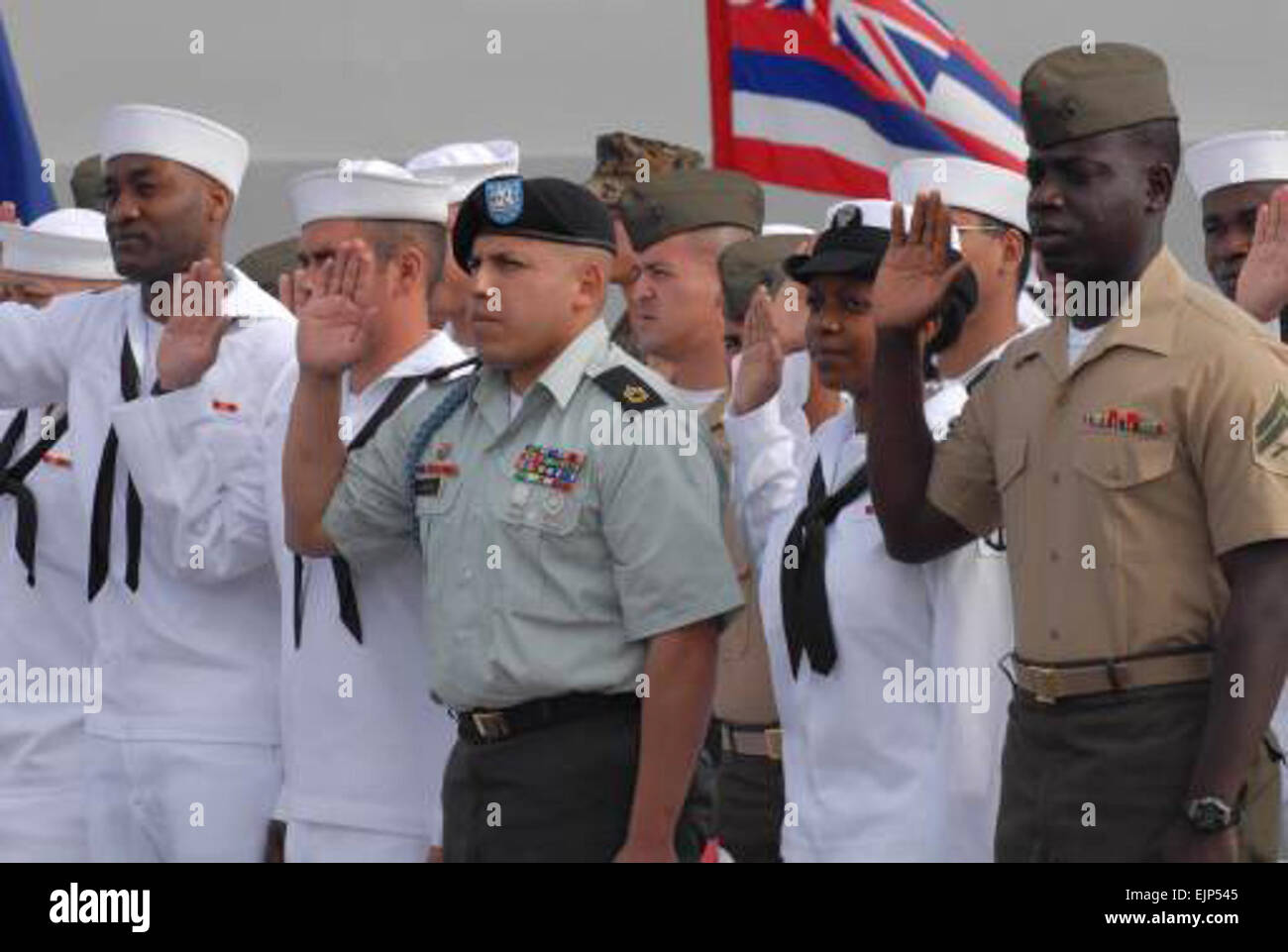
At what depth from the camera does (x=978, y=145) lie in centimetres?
841

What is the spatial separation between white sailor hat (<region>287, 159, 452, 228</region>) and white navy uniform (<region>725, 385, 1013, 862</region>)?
97 centimetres

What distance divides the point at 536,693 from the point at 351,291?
889 mm

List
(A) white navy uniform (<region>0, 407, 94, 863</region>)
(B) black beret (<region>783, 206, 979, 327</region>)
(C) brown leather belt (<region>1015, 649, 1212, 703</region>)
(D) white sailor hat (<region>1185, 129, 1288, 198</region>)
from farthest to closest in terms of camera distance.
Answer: (D) white sailor hat (<region>1185, 129, 1288, 198</region>)
(A) white navy uniform (<region>0, 407, 94, 863</region>)
(B) black beret (<region>783, 206, 979, 327</region>)
(C) brown leather belt (<region>1015, 649, 1212, 703</region>)

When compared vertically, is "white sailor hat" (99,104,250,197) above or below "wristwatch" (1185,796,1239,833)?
above

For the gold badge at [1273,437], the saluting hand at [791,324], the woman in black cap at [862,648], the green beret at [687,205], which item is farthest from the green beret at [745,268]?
the gold badge at [1273,437]

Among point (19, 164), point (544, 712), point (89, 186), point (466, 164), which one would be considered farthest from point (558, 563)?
point (19, 164)

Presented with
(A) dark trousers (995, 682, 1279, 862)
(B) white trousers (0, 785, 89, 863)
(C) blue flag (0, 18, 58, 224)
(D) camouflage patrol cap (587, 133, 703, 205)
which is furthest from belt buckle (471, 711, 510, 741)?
(C) blue flag (0, 18, 58, 224)

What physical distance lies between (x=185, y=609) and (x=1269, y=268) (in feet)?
6.73

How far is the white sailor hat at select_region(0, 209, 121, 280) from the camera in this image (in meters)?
7.84

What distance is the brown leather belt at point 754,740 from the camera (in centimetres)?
692

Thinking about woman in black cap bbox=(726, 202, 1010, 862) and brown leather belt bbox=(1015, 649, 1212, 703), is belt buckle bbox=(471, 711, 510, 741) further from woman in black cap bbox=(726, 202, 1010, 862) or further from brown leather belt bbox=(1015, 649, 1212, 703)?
brown leather belt bbox=(1015, 649, 1212, 703)

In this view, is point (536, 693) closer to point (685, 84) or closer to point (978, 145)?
point (978, 145)

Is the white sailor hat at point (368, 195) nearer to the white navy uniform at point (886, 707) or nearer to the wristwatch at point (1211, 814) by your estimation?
the white navy uniform at point (886, 707)
